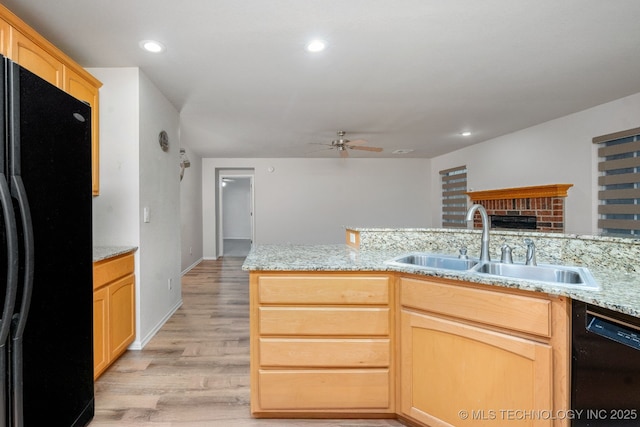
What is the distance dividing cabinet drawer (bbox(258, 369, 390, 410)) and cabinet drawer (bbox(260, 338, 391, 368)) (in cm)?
4

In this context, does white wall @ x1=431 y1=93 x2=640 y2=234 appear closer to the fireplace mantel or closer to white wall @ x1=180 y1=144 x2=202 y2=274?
the fireplace mantel

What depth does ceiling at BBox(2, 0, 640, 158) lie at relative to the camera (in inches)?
66.6

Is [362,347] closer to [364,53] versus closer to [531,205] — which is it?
[364,53]

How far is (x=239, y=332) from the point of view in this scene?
2738mm

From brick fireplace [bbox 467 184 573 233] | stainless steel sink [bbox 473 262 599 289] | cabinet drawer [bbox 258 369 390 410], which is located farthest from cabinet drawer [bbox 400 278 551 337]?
brick fireplace [bbox 467 184 573 233]

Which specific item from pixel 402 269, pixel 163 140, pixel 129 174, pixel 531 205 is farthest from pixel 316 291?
pixel 531 205

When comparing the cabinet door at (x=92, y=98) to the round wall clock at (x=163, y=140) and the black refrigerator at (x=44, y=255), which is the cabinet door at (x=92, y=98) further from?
the black refrigerator at (x=44, y=255)

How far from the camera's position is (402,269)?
1514 millimetres

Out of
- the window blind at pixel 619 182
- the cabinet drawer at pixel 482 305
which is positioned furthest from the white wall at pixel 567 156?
the cabinet drawer at pixel 482 305

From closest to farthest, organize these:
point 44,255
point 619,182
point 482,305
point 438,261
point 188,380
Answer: point 44,255 < point 482,305 < point 438,261 < point 188,380 < point 619,182

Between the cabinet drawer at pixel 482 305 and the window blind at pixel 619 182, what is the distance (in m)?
2.71

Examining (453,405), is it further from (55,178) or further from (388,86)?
(388,86)

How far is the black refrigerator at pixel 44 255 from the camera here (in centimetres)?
102

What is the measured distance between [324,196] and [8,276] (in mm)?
5928
